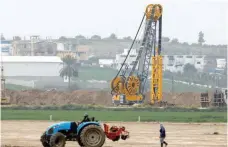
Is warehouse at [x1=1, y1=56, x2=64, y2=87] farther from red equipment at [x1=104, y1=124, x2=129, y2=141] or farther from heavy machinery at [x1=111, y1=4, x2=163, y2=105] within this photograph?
red equipment at [x1=104, y1=124, x2=129, y2=141]

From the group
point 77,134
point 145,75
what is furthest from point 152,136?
point 145,75

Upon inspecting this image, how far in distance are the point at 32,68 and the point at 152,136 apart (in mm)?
126758

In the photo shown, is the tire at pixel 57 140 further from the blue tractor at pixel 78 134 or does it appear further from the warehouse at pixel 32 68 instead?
A: the warehouse at pixel 32 68

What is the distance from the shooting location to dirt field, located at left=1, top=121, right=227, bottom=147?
3459 cm

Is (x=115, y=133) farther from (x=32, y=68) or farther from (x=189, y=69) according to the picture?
(x=189, y=69)

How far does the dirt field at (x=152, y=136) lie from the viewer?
113ft

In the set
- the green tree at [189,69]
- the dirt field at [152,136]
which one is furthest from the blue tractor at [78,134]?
the green tree at [189,69]

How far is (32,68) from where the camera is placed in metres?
165

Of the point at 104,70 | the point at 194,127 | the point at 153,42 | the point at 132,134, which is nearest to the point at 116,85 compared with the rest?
the point at 153,42

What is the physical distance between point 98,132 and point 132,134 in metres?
10.8

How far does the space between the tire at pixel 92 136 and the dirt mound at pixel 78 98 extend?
62.8 meters

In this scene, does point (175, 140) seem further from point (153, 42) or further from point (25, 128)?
point (153, 42)

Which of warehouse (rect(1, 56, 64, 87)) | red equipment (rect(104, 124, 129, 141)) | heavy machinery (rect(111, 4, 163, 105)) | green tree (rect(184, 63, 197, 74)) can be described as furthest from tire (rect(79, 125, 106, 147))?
green tree (rect(184, 63, 197, 74))

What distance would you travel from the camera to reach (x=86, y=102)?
9719 centimetres
